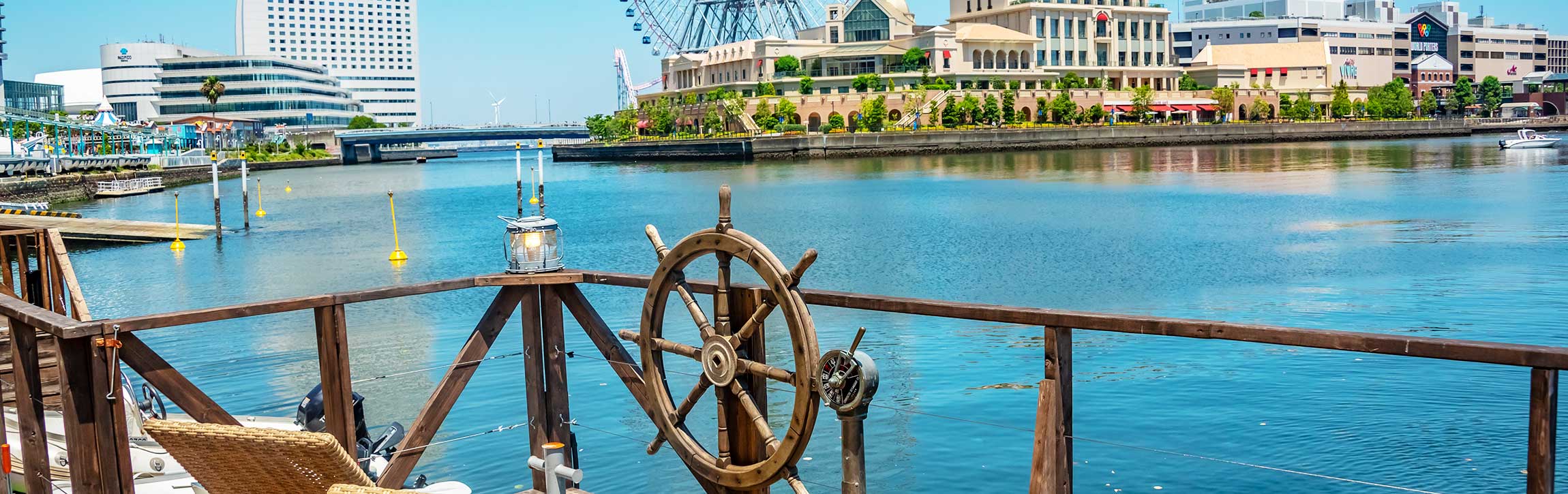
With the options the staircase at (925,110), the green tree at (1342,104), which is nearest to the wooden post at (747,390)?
the staircase at (925,110)

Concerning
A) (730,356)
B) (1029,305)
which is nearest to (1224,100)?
(1029,305)

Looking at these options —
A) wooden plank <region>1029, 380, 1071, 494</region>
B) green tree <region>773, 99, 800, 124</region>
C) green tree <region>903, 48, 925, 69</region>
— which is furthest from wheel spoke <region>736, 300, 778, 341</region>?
green tree <region>903, 48, 925, 69</region>

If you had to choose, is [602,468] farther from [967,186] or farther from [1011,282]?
[967,186]

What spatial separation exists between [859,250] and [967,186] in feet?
125

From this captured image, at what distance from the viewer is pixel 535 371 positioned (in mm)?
7965

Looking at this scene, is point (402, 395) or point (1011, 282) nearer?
point (402, 395)

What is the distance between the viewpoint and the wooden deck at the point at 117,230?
4534cm

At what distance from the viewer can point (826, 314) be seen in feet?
90.6

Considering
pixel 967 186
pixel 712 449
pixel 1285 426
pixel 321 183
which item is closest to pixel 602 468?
pixel 712 449

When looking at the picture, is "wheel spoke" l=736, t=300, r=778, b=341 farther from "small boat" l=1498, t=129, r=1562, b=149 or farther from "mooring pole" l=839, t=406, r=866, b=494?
"small boat" l=1498, t=129, r=1562, b=149

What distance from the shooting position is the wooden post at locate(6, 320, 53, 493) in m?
7.05

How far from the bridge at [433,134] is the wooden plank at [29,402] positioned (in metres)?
162

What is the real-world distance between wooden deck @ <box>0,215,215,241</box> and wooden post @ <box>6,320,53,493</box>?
39100 mm

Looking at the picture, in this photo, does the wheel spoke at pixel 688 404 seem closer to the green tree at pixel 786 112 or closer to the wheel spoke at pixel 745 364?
the wheel spoke at pixel 745 364
